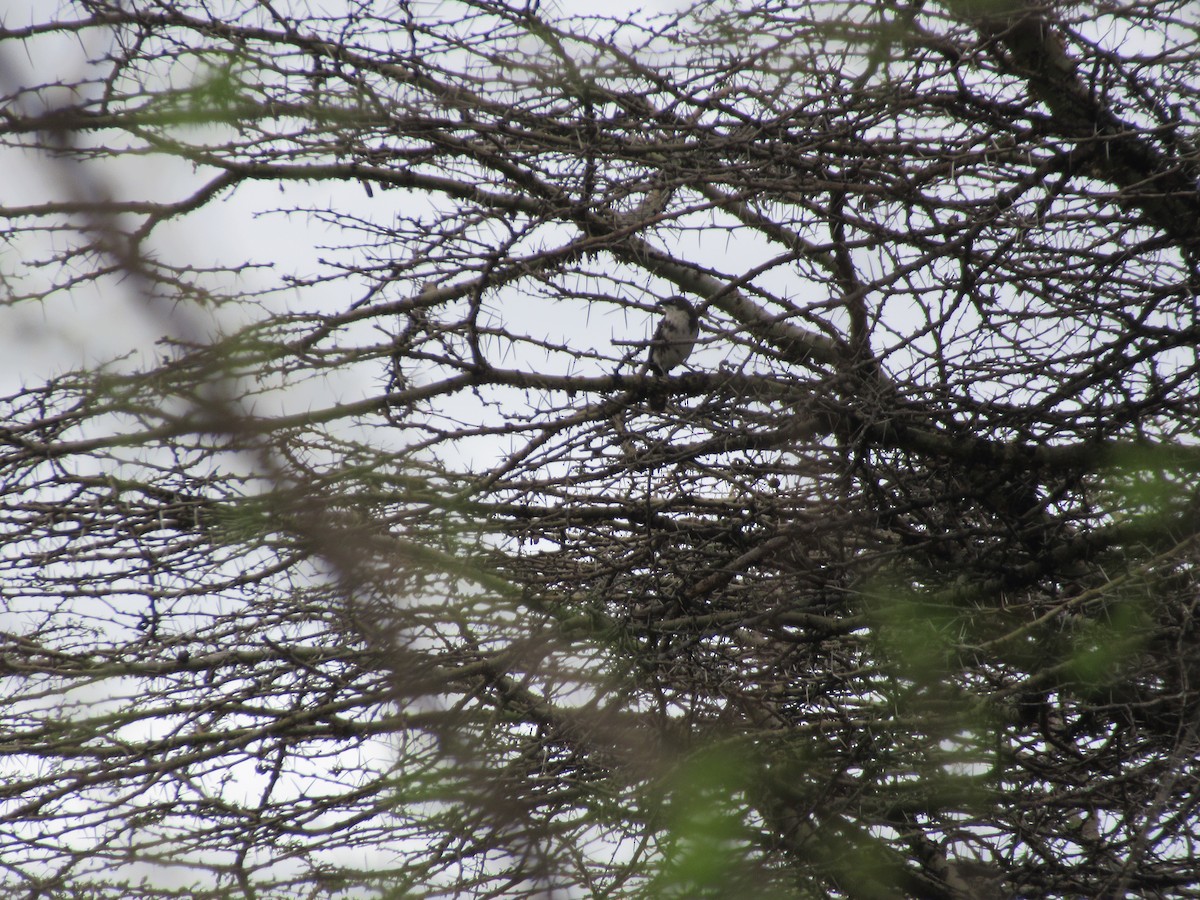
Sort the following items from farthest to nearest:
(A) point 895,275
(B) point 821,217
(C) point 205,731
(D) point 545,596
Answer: (C) point 205,731
(D) point 545,596
(B) point 821,217
(A) point 895,275

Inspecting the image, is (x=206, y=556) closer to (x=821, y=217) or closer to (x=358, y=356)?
(x=358, y=356)

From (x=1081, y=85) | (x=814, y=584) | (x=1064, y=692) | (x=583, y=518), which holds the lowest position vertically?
(x=1064, y=692)

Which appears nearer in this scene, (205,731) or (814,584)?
(814,584)

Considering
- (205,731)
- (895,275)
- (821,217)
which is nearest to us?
(895,275)

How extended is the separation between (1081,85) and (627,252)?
6.35ft

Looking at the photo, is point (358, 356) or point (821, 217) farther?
point (821, 217)

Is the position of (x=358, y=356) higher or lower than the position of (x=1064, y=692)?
higher

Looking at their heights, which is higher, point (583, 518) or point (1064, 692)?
point (583, 518)

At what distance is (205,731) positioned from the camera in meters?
4.95

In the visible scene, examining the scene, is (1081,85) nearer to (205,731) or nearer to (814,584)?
(814,584)

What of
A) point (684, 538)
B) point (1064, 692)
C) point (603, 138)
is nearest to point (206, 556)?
point (684, 538)

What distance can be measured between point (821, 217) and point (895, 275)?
0.49m

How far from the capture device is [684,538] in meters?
4.57

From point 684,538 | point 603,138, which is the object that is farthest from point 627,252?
point 684,538
